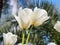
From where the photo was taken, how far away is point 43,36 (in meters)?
0.88

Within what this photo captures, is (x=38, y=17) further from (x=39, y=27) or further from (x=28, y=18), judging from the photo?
(x=39, y=27)

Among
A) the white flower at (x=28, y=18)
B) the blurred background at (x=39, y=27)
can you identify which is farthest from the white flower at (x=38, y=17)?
the blurred background at (x=39, y=27)

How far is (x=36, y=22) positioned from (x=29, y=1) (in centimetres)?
42

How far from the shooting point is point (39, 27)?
2.91 ft

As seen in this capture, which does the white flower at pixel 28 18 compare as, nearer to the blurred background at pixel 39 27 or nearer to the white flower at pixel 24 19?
the white flower at pixel 24 19

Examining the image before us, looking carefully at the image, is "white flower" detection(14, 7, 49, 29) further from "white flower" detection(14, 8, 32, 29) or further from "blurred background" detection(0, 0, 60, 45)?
"blurred background" detection(0, 0, 60, 45)

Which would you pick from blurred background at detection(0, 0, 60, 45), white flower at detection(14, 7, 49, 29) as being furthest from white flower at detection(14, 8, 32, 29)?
blurred background at detection(0, 0, 60, 45)

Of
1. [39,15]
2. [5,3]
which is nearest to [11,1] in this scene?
[5,3]

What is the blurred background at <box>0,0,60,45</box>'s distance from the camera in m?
0.88

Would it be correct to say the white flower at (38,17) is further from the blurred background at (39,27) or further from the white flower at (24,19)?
the blurred background at (39,27)

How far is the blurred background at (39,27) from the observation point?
2.87 ft

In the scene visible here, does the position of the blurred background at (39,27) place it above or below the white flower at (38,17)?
below

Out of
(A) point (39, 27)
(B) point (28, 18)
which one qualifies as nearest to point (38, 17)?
(B) point (28, 18)

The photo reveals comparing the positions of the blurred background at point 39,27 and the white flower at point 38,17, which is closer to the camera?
the white flower at point 38,17
